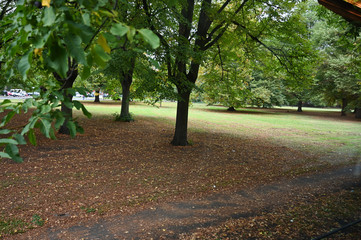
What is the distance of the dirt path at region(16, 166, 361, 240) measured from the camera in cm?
409

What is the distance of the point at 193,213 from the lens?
4.89 meters

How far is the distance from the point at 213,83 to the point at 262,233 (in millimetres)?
8988

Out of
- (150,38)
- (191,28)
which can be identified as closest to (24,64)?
(150,38)

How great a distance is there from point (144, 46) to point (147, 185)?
389cm

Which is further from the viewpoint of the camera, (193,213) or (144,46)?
(193,213)

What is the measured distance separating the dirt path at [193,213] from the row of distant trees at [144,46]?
2.35m

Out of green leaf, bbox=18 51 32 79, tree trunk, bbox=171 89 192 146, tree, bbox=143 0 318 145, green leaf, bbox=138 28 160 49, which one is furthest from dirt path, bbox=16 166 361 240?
tree trunk, bbox=171 89 192 146

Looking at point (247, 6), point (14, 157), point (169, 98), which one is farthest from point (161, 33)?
point (14, 157)

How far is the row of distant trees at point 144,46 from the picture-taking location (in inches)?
48.7

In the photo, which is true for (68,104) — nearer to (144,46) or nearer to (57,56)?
(57,56)

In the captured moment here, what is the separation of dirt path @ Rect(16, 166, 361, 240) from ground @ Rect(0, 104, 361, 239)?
5 centimetres

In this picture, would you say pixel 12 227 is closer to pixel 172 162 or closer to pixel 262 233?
pixel 262 233

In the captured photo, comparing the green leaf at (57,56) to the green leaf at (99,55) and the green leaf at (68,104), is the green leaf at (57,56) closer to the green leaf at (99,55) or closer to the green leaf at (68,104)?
the green leaf at (99,55)

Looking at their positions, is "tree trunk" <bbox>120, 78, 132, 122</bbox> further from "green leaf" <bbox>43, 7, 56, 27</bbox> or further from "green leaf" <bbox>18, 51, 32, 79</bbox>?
"green leaf" <bbox>43, 7, 56, 27</bbox>
